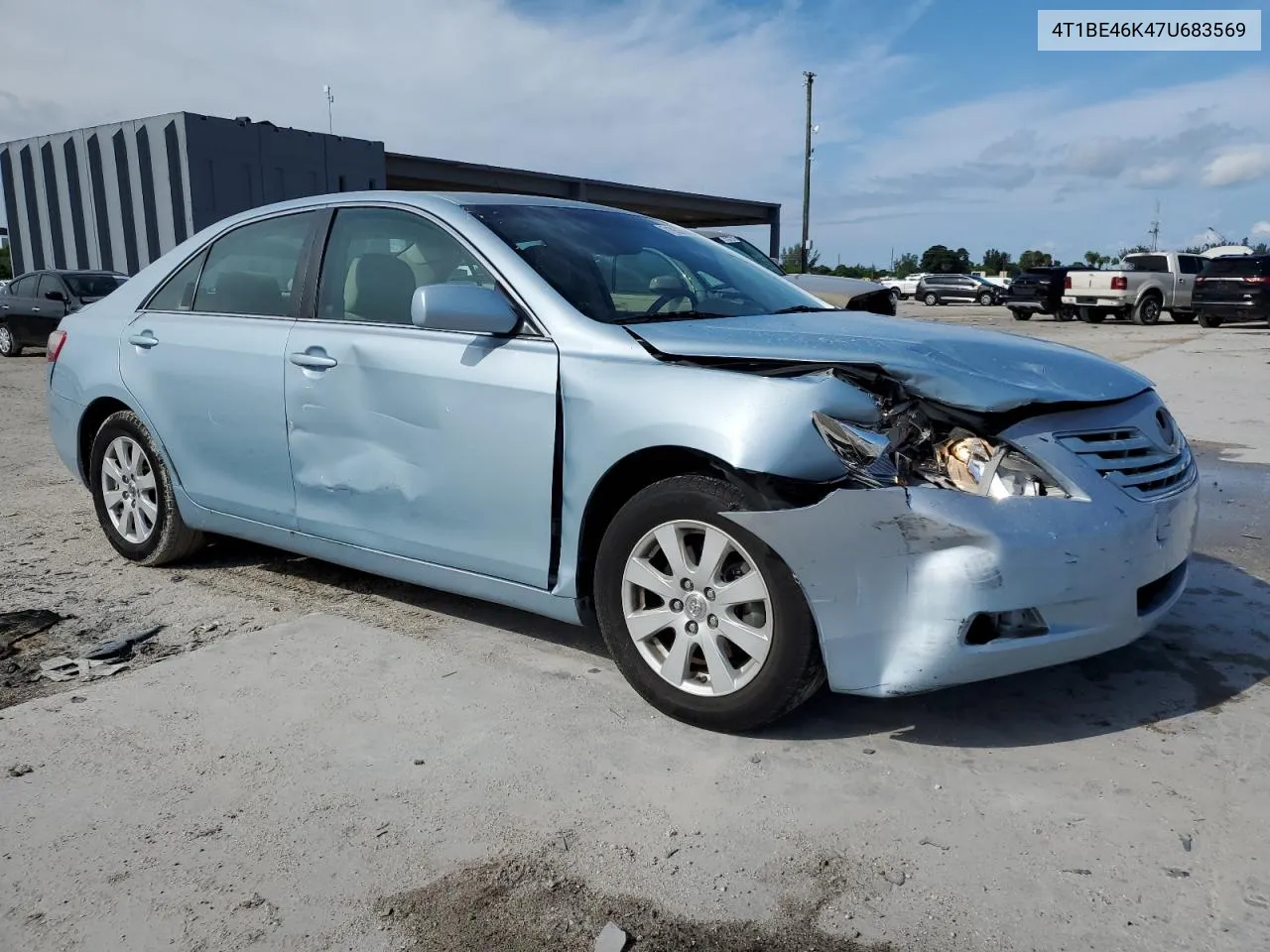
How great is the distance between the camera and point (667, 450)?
309cm

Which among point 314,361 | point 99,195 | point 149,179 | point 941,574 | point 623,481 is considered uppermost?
point 149,179

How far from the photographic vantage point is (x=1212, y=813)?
2635 millimetres

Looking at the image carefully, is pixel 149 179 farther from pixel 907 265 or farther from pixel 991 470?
pixel 907 265

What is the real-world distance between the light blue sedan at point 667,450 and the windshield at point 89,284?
13.6 meters

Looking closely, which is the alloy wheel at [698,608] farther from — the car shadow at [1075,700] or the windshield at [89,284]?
the windshield at [89,284]

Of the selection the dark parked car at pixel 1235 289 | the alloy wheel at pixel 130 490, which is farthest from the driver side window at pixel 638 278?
the dark parked car at pixel 1235 289

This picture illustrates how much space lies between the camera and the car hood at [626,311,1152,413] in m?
2.90

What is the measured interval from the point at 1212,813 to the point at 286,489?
3.27 metres

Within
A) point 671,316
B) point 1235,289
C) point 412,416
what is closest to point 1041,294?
point 1235,289

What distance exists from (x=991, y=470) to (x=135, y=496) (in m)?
3.86

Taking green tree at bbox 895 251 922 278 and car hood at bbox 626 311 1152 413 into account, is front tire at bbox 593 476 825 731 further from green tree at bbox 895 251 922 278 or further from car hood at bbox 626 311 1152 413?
green tree at bbox 895 251 922 278

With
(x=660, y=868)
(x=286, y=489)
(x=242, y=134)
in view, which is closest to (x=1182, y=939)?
(x=660, y=868)

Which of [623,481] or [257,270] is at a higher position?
[257,270]

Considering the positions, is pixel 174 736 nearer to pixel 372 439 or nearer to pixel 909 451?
pixel 372 439
